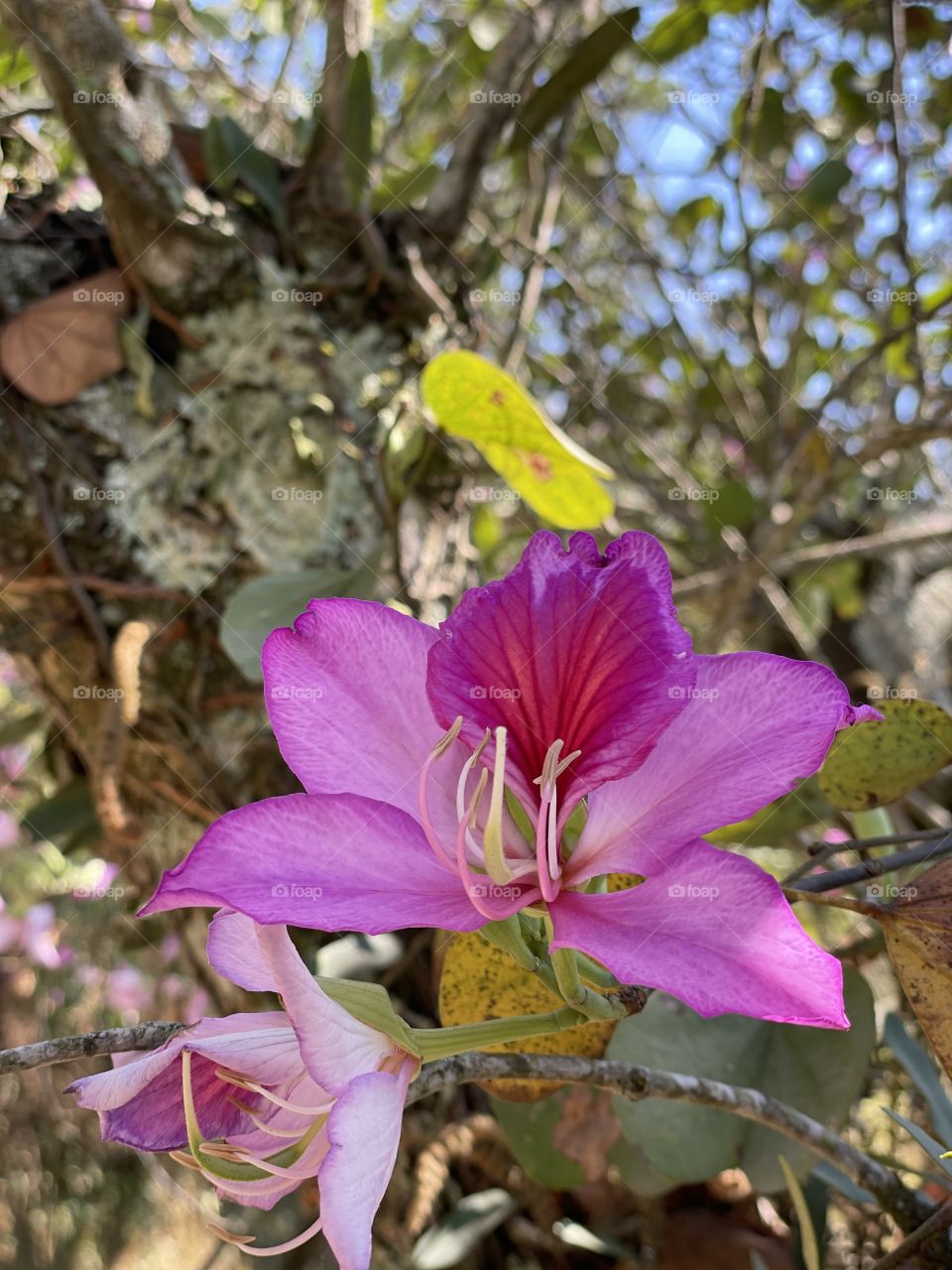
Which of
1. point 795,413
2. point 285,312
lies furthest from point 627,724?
point 795,413

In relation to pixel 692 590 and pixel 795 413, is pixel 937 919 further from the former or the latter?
pixel 795 413

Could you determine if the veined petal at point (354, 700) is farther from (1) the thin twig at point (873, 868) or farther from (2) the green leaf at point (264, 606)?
(2) the green leaf at point (264, 606)
